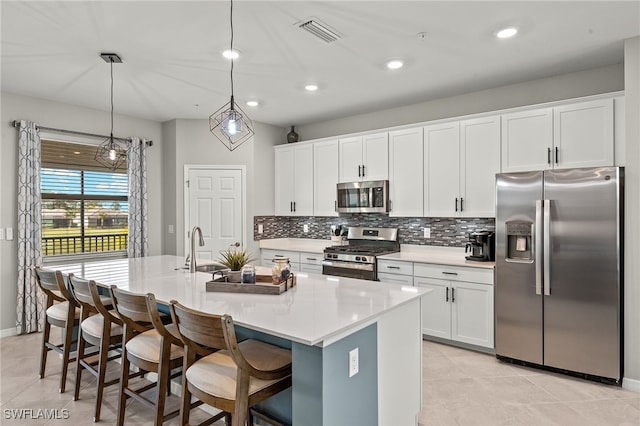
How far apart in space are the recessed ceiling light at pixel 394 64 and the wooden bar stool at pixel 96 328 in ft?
9.53

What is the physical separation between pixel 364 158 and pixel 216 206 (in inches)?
87.6

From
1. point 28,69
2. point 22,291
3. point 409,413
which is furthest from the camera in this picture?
point 22,291

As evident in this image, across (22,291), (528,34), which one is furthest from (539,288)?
(22,291)

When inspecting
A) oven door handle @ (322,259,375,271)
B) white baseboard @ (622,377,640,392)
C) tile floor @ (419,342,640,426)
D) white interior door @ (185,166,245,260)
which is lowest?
tile floor @ (419,342,640,426)

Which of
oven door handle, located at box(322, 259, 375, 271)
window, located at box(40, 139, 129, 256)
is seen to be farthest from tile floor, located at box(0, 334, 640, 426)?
window, located at box(40, 139, 129, 256)

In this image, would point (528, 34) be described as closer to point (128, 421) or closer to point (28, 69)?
point (128, 421)

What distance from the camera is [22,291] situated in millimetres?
4375

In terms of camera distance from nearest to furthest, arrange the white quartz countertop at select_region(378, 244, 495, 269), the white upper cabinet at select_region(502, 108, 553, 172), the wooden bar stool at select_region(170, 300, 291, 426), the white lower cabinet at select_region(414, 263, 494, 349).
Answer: the wooden bar stool at select_region(170, 300, 291, 426)
the white upper cabinet at select_region(502, 108, 553, 172)
the white lower cabinet at select_region(414, 263, 494, 349)
the white quartz countertop at select_region(378, 244, 495, 269)

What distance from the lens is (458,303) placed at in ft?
12.8

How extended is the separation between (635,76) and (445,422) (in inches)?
116

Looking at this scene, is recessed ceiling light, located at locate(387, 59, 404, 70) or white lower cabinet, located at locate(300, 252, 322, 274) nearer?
recessed ceiling light, located at locate(387, 59, 404, 70)

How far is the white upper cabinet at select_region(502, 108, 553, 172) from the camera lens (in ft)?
11.9

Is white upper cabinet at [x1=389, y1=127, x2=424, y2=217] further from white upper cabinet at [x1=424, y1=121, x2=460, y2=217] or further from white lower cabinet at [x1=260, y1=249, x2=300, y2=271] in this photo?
white lower cabinet at [x1=260, y1=249, x2=300, y2=271]

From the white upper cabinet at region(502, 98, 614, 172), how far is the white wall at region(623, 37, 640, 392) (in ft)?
0.83
